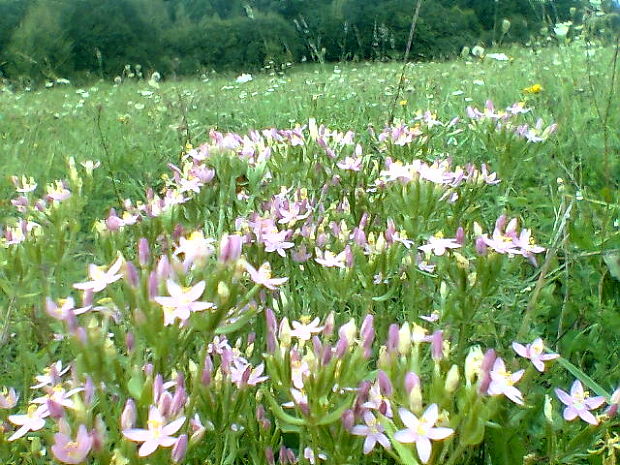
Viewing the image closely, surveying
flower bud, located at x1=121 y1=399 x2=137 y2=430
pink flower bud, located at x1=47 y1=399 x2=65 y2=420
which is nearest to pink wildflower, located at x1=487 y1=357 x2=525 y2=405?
flower bud, located at x1=121 y1=399 x2=137 y2=430

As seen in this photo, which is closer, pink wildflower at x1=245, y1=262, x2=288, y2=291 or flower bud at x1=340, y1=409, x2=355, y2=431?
flower bud at x1=340, y1=409, x2=355, y2=431

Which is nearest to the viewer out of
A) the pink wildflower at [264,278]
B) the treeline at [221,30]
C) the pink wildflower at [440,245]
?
the pink wildflower at [264,278]

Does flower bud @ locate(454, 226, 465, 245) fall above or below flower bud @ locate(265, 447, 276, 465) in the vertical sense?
above

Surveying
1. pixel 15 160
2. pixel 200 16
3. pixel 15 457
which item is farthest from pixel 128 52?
pixel 15 457

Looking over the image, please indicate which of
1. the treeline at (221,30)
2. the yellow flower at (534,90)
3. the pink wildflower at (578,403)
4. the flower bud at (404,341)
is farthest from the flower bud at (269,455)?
the treeline at (221,30)

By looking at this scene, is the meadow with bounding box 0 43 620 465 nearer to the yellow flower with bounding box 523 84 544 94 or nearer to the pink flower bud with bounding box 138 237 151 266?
the pink flower bud with bounding box 138 237 151 266

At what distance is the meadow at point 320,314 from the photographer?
3.17ft

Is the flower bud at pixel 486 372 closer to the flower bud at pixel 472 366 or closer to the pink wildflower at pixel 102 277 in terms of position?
the flower bud at pixel 472 366

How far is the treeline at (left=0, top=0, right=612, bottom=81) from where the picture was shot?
38.8 ft

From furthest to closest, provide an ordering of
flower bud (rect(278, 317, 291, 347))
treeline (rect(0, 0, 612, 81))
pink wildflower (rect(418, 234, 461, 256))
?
treeline (rect(0, 0, 612, 81))
pink wildflower (rect(418, 234, 461, 256))
flower bud (rect(278, 317, 291, 347))

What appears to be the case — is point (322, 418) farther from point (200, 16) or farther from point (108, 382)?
point (200, 16)

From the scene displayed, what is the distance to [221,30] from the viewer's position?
16.9 m

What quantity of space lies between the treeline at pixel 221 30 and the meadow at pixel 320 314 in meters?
7.34

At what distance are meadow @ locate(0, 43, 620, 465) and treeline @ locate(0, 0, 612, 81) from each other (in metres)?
7.34
